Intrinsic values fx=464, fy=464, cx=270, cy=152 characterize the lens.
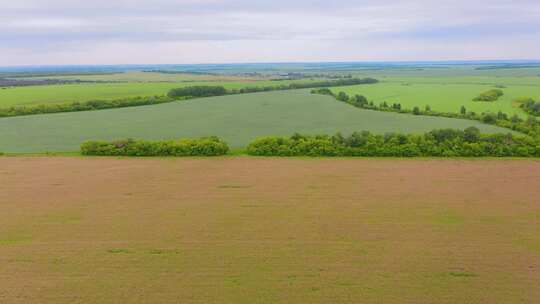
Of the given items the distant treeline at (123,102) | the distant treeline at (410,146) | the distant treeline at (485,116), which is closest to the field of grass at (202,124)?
the distant treeline at (485,116)

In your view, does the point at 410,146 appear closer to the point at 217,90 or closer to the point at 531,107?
the point at 531,107

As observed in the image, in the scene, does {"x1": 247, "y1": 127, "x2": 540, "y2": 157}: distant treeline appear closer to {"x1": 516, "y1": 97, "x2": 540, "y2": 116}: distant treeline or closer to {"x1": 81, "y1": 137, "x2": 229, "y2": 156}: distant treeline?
{"x1": 81, "y1": 137, "x2": 229, "y2": 156}: distant treeline

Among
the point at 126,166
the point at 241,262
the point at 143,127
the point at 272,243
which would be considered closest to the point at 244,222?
the point at 272,243

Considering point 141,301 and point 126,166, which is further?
point 126,166

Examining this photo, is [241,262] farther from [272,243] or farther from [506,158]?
[506,158]

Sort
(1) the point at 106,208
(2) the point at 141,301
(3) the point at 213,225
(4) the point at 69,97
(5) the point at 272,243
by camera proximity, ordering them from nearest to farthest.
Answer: (2) the point at 141,301
(5) the point at 272,243
(3) the point at 213,225
(1) the point at 106,208
(4) the point at 69,97

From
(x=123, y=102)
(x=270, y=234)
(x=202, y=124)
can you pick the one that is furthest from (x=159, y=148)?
(x=123, y=102)
